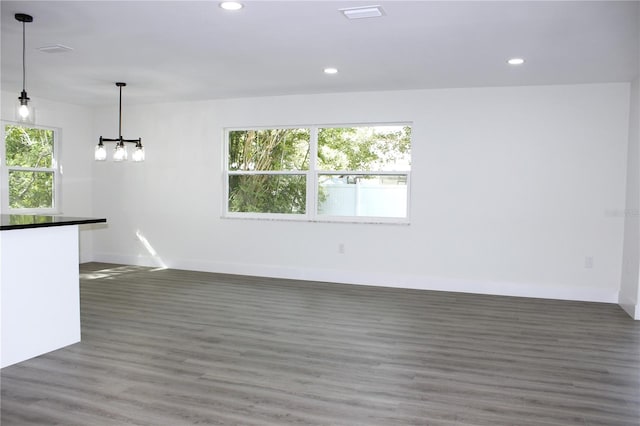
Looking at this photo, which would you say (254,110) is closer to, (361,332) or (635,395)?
(361,332)

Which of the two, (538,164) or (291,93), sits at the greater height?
(291,93)

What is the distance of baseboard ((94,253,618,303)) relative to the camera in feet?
18.8

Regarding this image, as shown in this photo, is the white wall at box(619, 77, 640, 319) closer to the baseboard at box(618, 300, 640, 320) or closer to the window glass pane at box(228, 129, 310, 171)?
the baseboard at box(618, 300, 640, 320)

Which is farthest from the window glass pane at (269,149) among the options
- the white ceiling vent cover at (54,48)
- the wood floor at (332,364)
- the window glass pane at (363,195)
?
the white ceiling vent cover at (54,48)

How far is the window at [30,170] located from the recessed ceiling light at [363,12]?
509 cm

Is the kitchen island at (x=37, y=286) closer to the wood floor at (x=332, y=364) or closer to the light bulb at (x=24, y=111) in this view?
the wood floor at (x=332, y=364)

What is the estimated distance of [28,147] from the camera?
274 inches

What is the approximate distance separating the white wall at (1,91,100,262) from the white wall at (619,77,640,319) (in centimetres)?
684

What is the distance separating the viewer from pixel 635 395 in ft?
9.93

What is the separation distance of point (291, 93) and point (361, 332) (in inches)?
132

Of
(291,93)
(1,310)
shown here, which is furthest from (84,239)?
(1,310)

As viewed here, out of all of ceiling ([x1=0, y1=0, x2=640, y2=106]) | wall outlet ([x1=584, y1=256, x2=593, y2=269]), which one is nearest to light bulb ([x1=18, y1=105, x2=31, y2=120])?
ceiling ([x1=0, y1=0, x2=640, y2=106])

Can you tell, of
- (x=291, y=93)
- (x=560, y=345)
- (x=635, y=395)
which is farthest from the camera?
(x=291, y=93)

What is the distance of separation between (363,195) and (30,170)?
438cm
